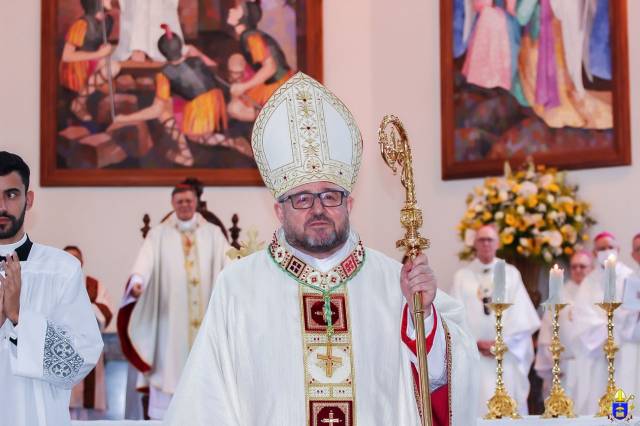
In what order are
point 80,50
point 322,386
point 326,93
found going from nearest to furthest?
point 322,386 < point 326,93 < point 80,50

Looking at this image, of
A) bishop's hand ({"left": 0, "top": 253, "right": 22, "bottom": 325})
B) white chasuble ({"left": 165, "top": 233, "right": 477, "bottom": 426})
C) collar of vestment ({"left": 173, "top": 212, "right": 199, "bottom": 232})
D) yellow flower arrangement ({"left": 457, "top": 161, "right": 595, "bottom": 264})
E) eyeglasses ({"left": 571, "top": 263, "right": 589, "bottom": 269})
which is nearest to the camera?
white chasuble ({"left": 165, "top": 233, "right": 477, "bottom": 426})

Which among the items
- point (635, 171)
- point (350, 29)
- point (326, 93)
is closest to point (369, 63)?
point (350, 29)

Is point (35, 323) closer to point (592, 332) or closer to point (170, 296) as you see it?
point (170, 296)

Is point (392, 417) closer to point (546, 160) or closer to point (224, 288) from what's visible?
point (224, 288)

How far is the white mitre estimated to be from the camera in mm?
4902

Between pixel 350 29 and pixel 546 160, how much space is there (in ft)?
10.0

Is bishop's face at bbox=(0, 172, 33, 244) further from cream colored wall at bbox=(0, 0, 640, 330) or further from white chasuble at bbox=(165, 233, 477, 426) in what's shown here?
cream colored wall at bbox=(0, 0, 640, 330)

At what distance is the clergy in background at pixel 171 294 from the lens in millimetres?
10703

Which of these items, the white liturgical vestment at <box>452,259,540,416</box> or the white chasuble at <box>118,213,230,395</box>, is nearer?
the white chasuble at <box>118,213,230,395</box>

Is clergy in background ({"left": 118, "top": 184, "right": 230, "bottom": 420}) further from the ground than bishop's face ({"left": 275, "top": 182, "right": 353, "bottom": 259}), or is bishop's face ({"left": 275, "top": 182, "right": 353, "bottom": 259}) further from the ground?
bishop's face ({"left": 275, "top": 182, "right": 353, "bottom": 259})

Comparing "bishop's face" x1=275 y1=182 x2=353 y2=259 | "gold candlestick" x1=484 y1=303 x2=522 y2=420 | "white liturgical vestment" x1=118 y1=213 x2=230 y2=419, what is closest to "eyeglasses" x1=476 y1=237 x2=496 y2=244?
"white liturgical vestment" x1=118 y1=213 x2=230 y2=419

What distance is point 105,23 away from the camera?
45.1 feet

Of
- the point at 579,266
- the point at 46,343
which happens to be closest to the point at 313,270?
the point at 46,343

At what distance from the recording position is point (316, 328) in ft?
15.8
